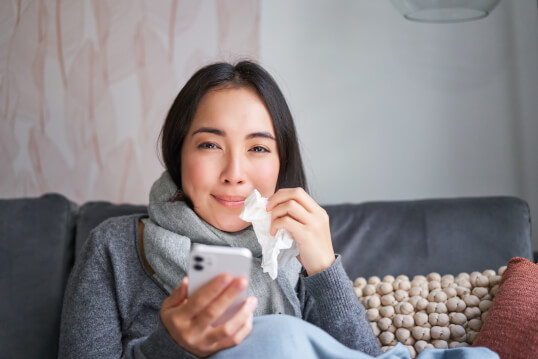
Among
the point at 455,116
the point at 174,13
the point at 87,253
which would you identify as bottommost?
the point at 87,253

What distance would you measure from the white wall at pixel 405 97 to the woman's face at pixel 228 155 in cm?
80

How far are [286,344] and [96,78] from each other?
4.92 ft

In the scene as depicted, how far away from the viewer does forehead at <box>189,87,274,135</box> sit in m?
1.23

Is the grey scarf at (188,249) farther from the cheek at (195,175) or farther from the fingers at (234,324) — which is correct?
the fingers at (234,324)

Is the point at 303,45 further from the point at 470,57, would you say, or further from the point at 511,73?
the point at 511,73

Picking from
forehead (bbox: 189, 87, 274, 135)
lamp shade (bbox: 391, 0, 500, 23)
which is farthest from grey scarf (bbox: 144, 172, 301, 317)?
lamp shade (bbox: 391, 0, 500, 23)

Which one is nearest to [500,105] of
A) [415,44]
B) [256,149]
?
[415,44]

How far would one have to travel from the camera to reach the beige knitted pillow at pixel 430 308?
1.25 m

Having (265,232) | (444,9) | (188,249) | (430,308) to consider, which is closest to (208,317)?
(265,232)

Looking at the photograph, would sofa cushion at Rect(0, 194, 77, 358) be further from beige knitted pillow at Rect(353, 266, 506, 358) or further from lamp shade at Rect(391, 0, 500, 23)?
lamp shade at Rect(391, 0, 500, 23)

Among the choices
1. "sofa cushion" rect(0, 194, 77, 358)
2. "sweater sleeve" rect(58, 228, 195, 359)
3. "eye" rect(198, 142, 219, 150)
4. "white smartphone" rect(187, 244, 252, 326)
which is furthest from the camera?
"sofa cushion" rect(0, 194, 77, 358)

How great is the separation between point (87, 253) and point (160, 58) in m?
1.01

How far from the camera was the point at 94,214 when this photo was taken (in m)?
1.60

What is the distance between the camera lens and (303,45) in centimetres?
205
